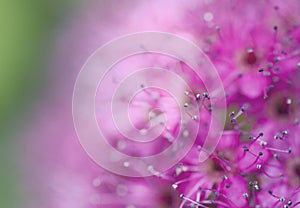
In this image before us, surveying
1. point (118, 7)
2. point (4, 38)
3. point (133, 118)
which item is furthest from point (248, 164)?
point (4, 38)

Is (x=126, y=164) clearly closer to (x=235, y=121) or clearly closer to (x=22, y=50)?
(x=235, y=121)

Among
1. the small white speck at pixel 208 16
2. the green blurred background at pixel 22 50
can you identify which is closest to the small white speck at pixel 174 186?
the small white speck at pixel 208 16

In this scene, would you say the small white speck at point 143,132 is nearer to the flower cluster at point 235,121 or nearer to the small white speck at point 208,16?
the flower cluster at point 235,121

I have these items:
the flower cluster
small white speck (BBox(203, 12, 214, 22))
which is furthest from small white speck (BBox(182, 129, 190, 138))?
small white speck (BBox(203, 12, 214, 22))

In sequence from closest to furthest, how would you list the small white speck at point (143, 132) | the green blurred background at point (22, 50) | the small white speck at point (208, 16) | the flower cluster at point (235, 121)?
the flower cluster at point (235, 121) → the small white speck at point (143, 132) → the small white speck at point (208, 16) → the green blurred background at point (22, 50)

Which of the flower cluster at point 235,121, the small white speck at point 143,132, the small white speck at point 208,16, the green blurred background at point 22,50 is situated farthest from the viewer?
the green blurred background at point 22,50

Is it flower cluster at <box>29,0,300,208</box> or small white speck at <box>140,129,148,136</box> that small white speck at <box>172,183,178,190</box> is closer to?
flower cluster at <box>29,0,300,208</box>

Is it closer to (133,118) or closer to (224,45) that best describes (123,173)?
(133,118)
